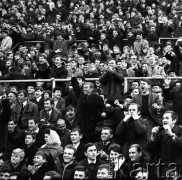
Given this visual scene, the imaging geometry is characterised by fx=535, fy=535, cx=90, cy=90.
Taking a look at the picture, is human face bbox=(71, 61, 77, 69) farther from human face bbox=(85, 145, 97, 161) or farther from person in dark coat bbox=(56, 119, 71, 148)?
human face bbox=(85, 145, 97, 161)

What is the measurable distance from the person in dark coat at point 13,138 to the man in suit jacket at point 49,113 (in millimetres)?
535

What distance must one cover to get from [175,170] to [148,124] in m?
2.17

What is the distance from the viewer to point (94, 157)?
8.49 metres

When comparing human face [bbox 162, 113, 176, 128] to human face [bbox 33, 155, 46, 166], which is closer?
human face [bbox 162, 113, 176, 128]

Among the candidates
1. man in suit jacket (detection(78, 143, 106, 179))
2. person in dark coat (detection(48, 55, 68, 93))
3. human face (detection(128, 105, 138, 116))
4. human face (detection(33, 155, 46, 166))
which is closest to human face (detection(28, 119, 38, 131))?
human face (detection(33, 155, 46, 166))

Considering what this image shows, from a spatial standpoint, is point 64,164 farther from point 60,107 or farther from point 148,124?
point 60,107

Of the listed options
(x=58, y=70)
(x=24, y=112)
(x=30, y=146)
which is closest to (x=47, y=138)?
(x=30, y=146)

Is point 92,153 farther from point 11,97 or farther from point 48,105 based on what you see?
point 11,97

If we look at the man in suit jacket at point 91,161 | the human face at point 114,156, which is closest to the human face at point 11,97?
the man in suit jacket at point 91,161

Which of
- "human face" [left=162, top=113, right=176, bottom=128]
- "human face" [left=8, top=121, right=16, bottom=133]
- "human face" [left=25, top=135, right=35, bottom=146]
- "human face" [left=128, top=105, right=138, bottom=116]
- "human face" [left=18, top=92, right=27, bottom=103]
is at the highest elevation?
"human face" [left=18, top=92, right=27, bottom=103]

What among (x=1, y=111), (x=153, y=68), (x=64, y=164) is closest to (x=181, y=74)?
(x=153, y=68)

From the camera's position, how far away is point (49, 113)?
11281 millimetres

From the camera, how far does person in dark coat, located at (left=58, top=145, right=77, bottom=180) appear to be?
8.12 metres

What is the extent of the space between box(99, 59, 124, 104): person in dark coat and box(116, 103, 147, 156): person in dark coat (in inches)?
78.6
